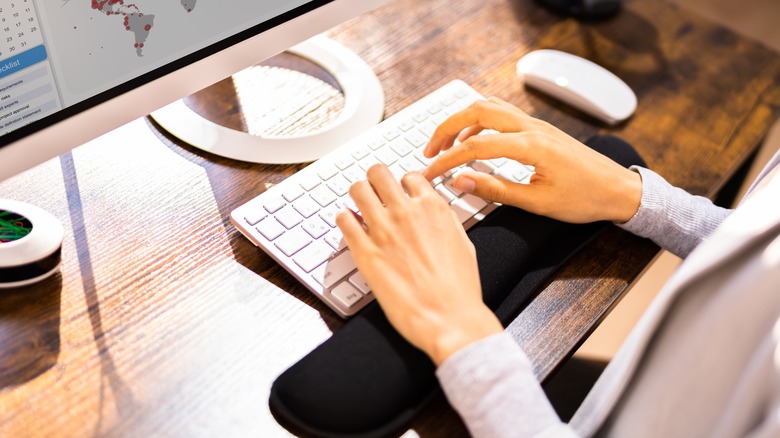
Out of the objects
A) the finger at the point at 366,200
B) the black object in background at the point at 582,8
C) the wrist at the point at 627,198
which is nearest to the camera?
the finger at the point at 366,200

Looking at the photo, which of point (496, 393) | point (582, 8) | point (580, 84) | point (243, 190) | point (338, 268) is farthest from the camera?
point (582, 8)

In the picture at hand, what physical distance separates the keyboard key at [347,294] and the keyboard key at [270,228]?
0.08m

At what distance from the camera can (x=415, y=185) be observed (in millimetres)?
663

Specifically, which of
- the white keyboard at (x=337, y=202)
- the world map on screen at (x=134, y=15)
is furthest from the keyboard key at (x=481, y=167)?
the world map on screen at (x=134, y=15)

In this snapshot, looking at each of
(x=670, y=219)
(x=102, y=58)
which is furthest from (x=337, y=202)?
(x=670, y=219)

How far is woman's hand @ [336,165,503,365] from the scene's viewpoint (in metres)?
0.57

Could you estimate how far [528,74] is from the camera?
930 millimetres

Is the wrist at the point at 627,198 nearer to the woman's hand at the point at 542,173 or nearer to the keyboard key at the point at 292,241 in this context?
the woman's hand at the point at 542,173

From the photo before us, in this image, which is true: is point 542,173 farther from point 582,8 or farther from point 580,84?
point 582,8

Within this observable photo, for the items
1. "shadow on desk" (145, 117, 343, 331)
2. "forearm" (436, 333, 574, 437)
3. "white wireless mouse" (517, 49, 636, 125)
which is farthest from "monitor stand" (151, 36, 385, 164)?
"forearm" (436, 333, 574, 437)

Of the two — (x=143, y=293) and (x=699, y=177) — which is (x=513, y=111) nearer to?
(x=699, y=177)

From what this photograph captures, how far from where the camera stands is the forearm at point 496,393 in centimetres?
53

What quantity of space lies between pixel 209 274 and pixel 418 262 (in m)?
0.21

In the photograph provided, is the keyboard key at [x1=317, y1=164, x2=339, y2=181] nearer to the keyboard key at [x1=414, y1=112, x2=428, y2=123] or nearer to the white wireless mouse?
the keyboard key at [x1=414, y1=112, x2=428, y2=123]
